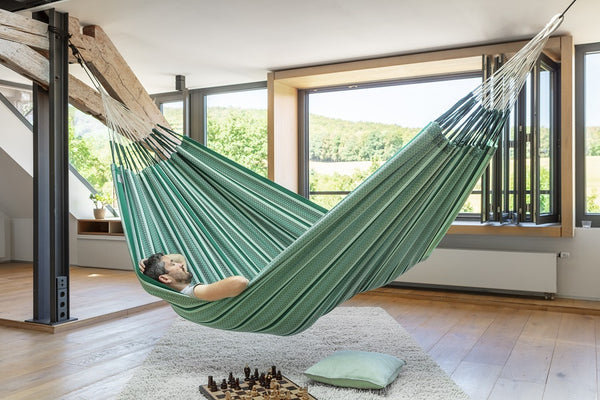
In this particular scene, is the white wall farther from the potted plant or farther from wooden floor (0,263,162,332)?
the potted plant

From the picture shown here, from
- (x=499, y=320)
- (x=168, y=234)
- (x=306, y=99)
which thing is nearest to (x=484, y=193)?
(x=499, y=320)

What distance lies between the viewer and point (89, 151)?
5.94 metres

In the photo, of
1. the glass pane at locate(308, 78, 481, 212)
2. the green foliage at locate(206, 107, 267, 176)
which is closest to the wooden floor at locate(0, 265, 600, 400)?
the glass pane at locate(308, 78, 481, 212)

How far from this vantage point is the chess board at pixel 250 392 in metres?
1.81

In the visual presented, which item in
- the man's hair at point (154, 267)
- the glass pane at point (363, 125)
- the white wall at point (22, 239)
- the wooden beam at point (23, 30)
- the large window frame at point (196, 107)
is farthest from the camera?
the white wall at point (22, 239)

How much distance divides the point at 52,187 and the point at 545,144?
302cm

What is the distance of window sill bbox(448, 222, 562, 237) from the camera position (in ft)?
11.8

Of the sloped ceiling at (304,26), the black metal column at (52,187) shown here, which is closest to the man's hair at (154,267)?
the black metal column at (52,187)

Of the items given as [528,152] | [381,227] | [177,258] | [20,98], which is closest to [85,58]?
[177,258]

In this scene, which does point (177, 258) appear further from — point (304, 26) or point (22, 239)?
point (22, 239)

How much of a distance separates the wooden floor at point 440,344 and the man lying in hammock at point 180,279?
42 cm

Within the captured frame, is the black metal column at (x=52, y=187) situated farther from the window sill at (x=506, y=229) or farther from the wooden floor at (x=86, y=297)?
the window sill at (x=506, y=229)

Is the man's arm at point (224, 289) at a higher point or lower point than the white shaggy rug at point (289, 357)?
higher

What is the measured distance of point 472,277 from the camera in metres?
3.93
